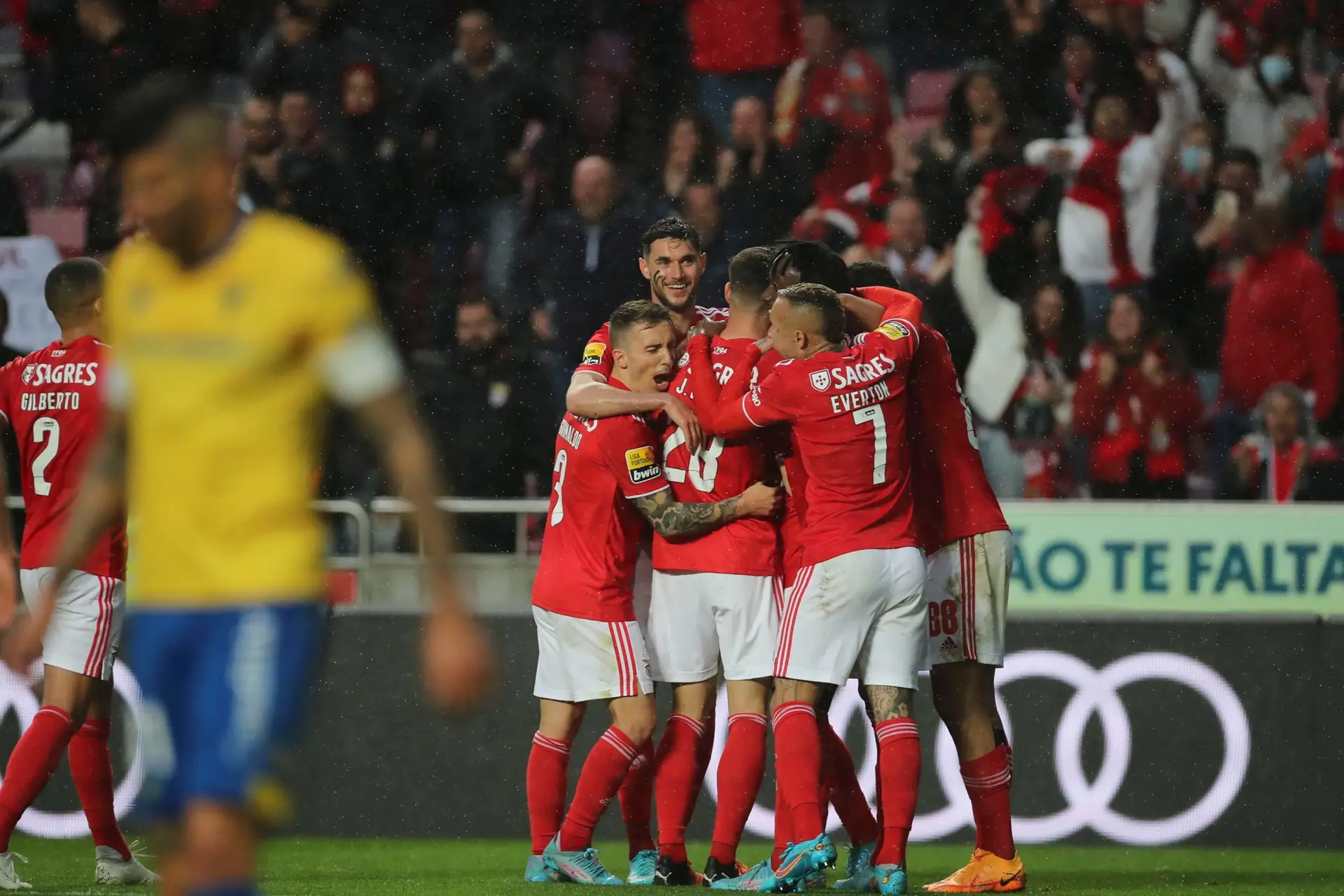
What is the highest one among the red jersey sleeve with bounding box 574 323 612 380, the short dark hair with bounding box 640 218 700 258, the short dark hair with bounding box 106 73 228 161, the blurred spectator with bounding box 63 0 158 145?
the blurred spectator with bounding box 63 0 158 145

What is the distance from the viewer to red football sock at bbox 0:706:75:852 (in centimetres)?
667

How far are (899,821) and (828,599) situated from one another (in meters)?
0.82

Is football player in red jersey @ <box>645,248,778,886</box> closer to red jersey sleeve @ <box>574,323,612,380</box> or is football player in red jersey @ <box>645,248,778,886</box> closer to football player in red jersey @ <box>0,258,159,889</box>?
red jersey sleeve @ <box>574,323,612,380</box>

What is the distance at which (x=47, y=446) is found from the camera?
688cm

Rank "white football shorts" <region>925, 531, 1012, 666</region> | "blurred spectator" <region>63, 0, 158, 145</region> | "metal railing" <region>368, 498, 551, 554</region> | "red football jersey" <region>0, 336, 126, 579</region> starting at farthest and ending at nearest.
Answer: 1. "blurred spectator" <region>63, 0, 158, 145</region>
2. "metal railing" <region>368, 498, 551, 554</region>
3. "red football jersey" <region>0, 336, 126, 579</region>
4. "white football shorts" <region>925, 531, 1012, 666</region>

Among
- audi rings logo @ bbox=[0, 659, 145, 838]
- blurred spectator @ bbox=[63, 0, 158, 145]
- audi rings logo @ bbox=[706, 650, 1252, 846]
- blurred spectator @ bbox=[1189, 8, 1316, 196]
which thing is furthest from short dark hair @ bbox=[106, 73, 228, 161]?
blurred spectator @ bbox=[1189, 8, 1316, 196]

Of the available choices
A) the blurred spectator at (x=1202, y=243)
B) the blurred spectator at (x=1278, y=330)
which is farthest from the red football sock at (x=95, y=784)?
the blurred spectator at (x=1202, y=243)

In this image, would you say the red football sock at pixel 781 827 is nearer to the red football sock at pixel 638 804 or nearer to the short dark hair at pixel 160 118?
the red football sock at pixel 638 804

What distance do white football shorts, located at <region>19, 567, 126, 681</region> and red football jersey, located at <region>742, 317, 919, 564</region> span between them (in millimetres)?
2529

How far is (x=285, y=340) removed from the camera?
132 inches

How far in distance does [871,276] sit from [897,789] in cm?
204

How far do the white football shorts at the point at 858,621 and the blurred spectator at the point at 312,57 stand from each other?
6.97 meters

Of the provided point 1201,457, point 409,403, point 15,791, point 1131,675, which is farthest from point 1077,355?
point 409,403

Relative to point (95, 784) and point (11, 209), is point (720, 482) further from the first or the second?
point (11, 209)
